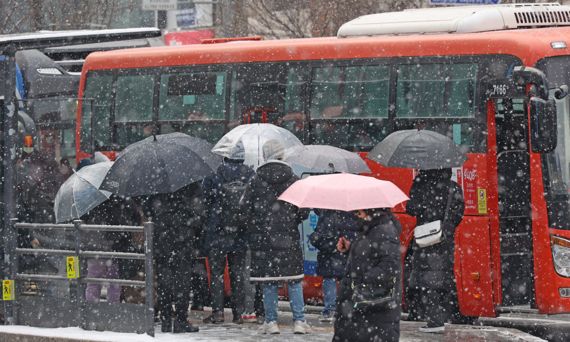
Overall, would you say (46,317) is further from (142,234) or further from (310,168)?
(310,168)

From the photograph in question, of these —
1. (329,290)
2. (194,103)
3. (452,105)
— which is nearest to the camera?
(329,290)

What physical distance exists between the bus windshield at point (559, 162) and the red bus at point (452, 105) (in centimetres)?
1

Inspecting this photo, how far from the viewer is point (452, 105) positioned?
14930 millimetres

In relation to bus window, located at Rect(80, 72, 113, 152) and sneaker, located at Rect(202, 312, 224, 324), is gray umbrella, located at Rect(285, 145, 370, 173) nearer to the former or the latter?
sneaker, located at Rect(202, 312, 224, 324)

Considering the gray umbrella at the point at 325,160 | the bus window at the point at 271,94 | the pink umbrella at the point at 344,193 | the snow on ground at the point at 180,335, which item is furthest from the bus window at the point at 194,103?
the pink umbrella at the point at 344,193

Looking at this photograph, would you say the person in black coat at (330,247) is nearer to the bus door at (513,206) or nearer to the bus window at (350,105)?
the bus door at (513,206)

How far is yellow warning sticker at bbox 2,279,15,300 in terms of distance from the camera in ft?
44.9

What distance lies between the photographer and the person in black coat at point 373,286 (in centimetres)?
977

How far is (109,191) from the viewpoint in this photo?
43.0ft

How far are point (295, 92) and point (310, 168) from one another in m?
2.68

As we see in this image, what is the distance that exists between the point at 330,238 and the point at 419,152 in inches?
47.5

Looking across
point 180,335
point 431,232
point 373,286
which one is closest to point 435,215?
point 431,232

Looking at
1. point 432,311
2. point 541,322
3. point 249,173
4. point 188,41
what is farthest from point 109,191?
point 188,41

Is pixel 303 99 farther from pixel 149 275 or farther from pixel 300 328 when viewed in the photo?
Result: pixel 149 275
